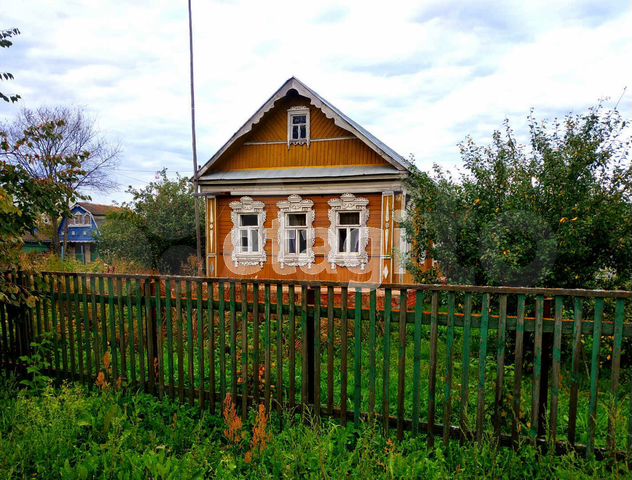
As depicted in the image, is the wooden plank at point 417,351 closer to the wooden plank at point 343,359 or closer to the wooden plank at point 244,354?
the wooden plank at point 343,359

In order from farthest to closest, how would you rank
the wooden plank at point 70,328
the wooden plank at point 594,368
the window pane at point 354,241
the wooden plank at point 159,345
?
the window pane at point 354,241 → the wooden plank at point 70,328 → the wooden plank at point 159,345 → the wooden plank at point 594,368

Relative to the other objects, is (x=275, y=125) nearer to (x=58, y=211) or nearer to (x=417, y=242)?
(x=417, y=242)

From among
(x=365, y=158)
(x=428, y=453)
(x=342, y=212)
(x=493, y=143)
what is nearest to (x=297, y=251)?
(x=342, y=212)

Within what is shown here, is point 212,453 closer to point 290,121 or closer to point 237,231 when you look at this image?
point 237,231

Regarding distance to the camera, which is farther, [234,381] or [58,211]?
[58,211]

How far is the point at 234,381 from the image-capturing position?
4000 mm

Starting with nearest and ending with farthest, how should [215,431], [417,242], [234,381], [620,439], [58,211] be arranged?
[620,439], [215,431], [234,381], [58,211], [417,242]

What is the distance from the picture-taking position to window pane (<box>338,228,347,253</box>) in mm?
12981

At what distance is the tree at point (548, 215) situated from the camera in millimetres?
5273

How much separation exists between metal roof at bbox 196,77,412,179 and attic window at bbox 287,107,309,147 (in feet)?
1.98

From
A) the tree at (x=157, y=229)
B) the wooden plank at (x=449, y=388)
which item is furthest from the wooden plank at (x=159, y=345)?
the tree at (x=157, y=229)

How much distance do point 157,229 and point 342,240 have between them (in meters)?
10.9

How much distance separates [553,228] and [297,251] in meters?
8.87

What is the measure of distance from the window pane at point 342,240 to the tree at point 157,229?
9691 millimetres
